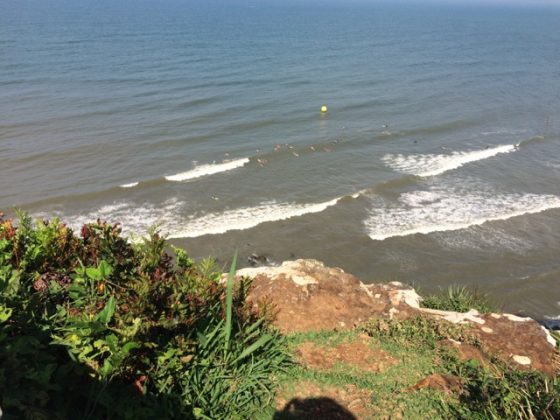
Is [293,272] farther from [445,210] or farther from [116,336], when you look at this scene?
[445,210]

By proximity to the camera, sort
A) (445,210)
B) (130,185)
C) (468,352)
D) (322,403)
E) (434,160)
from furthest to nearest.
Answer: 1. (434,160)
2. (130,185)
3. (445,210)
4. (468,352)
5. (322,403)

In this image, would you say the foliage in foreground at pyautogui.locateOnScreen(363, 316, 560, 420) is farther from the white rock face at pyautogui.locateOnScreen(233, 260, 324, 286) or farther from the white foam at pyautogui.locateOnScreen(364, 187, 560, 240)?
the white foam at pyautogui.locateOnScreen(364, 187, 560, 240)

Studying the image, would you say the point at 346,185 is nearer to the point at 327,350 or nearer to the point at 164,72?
the point at 327,350

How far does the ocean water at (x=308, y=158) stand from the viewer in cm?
1335

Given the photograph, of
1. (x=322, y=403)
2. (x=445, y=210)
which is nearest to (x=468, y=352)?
(x=322, y=403)

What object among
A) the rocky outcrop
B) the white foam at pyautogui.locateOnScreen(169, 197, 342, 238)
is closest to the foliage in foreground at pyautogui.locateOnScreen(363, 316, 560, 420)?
the rocky outcrop

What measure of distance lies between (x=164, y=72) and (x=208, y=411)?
32.3 m

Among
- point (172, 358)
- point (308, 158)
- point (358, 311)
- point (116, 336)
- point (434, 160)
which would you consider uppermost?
point (116, 336)

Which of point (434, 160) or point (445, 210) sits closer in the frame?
point (445, 210)

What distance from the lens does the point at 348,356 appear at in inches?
221

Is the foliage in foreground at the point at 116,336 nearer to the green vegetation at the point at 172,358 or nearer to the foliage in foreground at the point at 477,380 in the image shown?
the green vegetation at the point at 172,358

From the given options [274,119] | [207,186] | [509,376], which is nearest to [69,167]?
[207,186]

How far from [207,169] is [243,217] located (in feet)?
14.3

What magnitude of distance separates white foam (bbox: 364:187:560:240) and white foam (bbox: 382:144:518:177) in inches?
80.2
